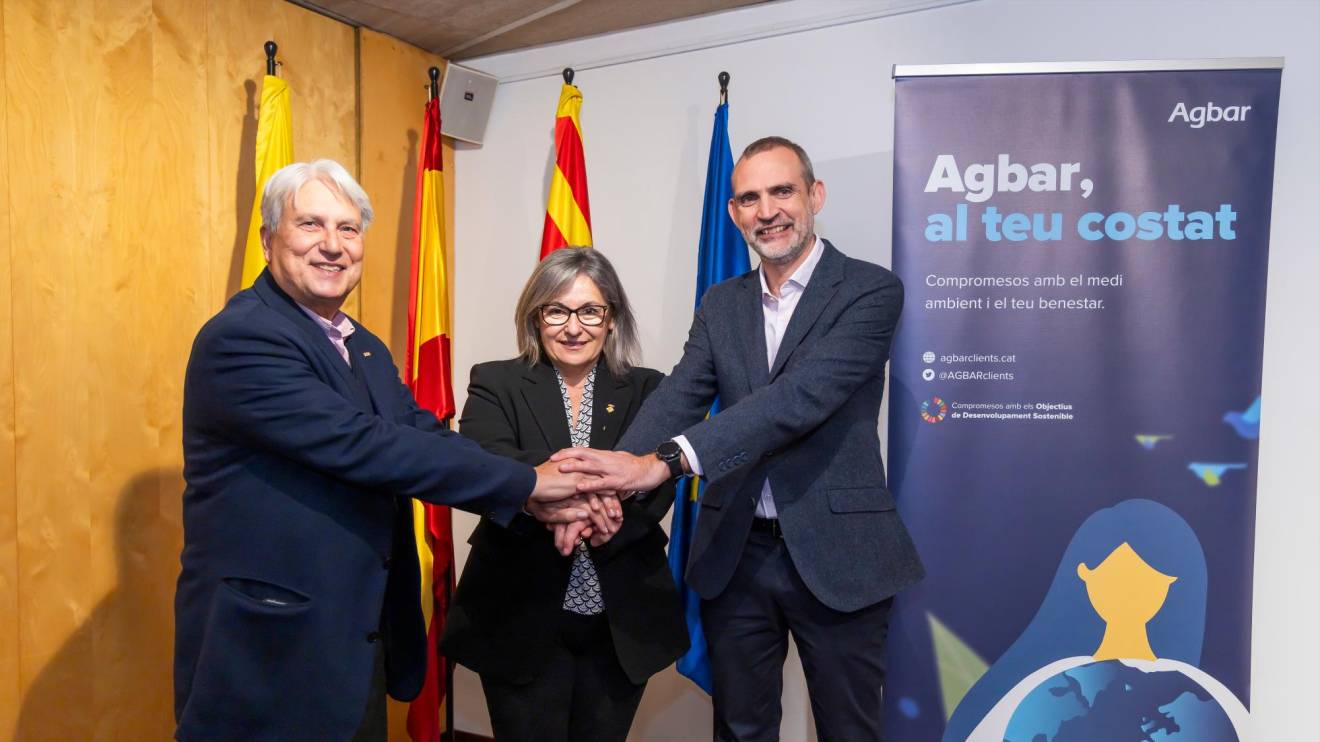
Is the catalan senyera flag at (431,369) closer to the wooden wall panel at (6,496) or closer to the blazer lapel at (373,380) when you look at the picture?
the wooden wall panel at (6,496)

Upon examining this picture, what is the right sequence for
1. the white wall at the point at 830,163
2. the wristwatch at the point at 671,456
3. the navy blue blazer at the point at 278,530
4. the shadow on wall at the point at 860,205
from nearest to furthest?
the navy blue blazer at the point at 278,530, the wristwatch at the point at 671,456, the white wall at the point at 830,163, the shadow on wall at the point at 860,205

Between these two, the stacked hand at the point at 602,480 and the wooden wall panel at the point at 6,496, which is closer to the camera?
the stacked hand at the point at 602,480

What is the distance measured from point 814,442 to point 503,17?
2270 millimetres

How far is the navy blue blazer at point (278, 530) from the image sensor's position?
153cm

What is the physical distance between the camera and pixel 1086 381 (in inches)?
94.9

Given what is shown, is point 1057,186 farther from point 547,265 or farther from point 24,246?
point 24,246

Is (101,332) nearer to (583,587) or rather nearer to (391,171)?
(391,171)

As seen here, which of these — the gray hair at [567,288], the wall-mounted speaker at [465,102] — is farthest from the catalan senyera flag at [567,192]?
the gray hair at [567,288]

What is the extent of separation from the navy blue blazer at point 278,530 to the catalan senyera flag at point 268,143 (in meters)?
1.21

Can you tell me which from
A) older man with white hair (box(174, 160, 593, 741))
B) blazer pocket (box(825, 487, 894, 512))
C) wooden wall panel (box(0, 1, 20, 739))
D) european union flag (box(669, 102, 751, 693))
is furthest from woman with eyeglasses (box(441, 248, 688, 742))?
wooden wall panel (box(0, 1, 20, 739))

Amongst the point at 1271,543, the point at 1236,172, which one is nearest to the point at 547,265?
the point at 1236,172

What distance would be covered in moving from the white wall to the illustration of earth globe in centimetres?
49

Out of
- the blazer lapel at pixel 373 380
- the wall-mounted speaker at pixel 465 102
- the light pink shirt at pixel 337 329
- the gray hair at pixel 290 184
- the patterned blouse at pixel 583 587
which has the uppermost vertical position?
the wall-mounted speaker at pixel 465 102

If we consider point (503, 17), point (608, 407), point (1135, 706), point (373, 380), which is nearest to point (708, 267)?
point (608, 407)
